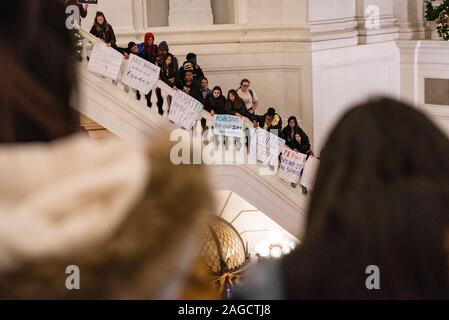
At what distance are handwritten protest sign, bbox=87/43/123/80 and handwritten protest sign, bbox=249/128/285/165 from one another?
5.92ft

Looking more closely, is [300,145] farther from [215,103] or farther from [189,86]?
[189,86]

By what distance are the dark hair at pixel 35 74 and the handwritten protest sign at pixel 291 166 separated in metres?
11.4

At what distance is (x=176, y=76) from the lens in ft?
43.0

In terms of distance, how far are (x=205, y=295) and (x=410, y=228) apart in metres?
0.33

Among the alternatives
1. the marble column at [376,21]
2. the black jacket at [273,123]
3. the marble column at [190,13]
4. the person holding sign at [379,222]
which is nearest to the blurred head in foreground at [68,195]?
the person holding sign at [379,222]

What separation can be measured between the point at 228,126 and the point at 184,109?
570mm

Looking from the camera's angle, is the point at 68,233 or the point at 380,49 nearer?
the point at 68,233

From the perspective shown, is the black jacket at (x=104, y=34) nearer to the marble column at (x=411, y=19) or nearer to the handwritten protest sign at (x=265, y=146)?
the handwritten protest sign at (x=265, y=146)

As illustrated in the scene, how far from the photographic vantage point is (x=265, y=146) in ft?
42.1

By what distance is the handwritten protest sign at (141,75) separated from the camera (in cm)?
1245

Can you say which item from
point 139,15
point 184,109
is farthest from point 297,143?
point 139,15
